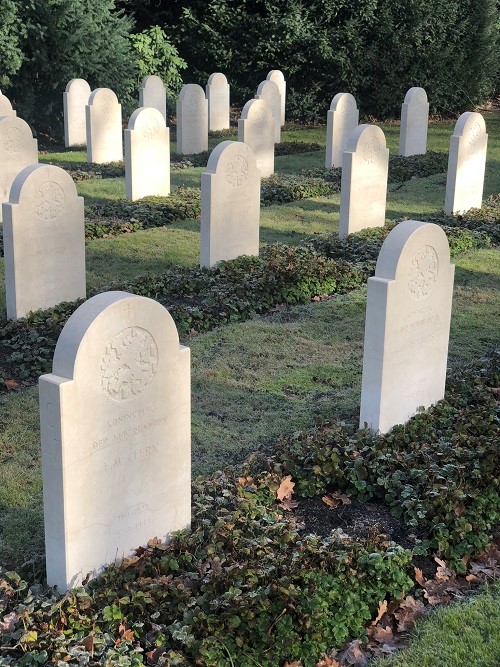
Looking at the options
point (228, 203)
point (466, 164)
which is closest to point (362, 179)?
point (466, 164)

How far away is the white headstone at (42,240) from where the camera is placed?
8586 millimetres

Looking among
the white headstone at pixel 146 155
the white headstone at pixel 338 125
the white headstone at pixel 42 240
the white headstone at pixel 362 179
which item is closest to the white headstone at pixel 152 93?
the white headstone at pixel 338 125

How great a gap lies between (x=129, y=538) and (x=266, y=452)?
1.52 m

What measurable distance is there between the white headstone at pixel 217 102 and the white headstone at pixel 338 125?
4615 millimetres

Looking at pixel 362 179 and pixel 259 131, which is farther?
pixel 259 131

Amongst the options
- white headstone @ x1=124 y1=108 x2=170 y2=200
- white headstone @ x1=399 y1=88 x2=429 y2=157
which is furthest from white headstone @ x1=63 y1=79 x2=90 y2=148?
white headstone @ x1=399 y1=88 x2=429 y2=157

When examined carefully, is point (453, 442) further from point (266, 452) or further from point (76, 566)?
point (76, 566)

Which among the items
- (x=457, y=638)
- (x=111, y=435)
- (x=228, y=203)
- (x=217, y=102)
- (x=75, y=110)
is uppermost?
(x=217, y=102)

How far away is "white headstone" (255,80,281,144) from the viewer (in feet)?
67.8

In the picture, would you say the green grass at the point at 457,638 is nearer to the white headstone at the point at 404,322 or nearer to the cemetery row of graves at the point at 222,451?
the cemetery row of graves at the point at 222,451

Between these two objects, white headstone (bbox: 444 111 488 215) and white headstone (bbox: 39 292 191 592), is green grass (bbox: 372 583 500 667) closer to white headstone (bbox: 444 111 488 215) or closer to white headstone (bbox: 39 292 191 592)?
white headstone (bbox: 39 292 191 592)

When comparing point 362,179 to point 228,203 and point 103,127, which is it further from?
Answer: point 103,127

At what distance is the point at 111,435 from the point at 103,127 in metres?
13.7

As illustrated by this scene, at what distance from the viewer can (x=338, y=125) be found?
1784 centimetres
